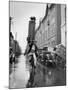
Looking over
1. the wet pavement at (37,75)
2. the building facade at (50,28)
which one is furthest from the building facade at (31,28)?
the wet pavement at (37,75)

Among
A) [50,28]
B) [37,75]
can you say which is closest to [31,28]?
[50,28]

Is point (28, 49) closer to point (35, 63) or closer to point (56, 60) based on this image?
point (35, 63)

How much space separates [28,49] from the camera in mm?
2543

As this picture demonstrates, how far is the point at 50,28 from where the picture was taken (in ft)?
8.64

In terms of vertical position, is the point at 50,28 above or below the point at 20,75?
above

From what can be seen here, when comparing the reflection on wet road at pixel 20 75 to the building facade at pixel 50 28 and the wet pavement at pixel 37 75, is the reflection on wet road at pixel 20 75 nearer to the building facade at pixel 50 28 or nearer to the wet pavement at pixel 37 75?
the wet pavement at pixel 37 75

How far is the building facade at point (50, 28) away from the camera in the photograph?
8.46 feet

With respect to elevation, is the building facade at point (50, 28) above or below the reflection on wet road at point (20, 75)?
above

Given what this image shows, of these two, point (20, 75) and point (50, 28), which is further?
point (50, 28)

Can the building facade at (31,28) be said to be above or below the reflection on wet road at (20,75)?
above

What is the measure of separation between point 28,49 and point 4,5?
70cm

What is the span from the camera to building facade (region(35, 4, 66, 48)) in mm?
2580

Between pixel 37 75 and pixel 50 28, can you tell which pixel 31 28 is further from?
pixel 37 75

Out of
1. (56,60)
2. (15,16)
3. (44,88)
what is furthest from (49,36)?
(44,88)
